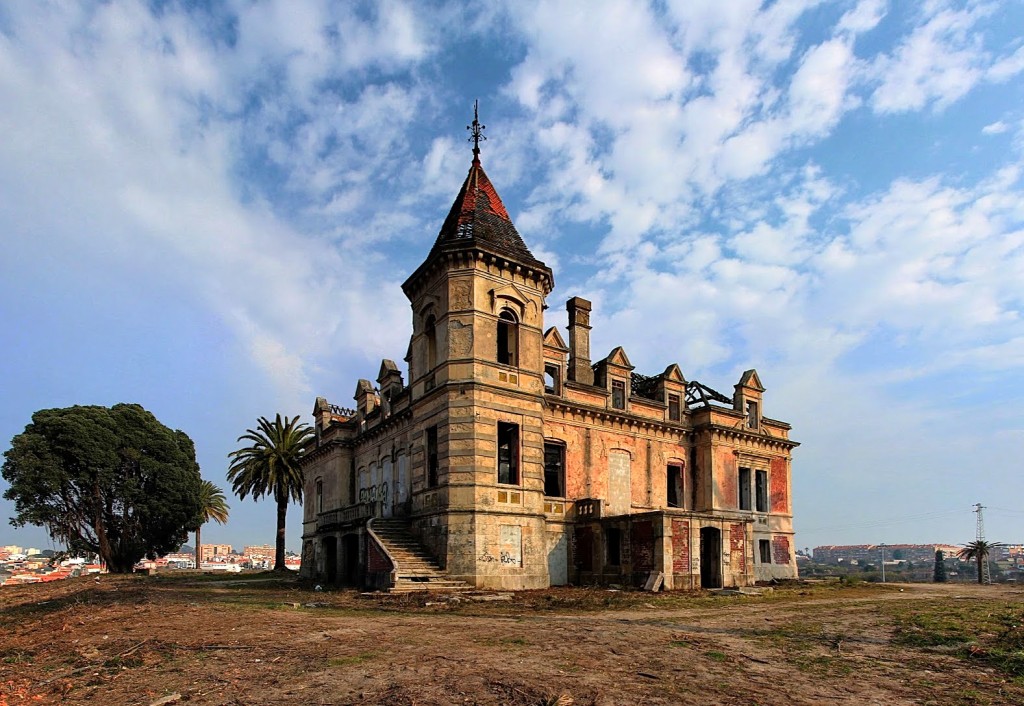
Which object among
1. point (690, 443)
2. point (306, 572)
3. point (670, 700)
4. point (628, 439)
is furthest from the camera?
point (306, 572)

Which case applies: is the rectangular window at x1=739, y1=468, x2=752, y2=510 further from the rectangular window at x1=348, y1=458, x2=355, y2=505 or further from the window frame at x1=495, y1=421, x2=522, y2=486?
the rectangular window at x1=348, y1=458, x2=355, y2=505

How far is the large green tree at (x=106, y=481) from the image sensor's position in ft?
134

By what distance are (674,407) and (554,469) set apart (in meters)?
7.98

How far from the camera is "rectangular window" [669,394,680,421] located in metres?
33.2

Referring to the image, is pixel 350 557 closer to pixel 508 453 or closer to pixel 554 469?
pixel 508 453

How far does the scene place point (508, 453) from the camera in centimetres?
2689

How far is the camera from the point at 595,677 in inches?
341

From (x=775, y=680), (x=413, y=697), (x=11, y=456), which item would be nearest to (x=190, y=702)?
(x=413, y=697)

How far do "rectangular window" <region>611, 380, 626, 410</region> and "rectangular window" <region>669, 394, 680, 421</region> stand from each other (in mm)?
3129

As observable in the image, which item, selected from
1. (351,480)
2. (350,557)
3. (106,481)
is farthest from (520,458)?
(106,481)

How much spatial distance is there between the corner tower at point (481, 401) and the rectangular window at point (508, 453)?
40mm

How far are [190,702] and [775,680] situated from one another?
6.93m

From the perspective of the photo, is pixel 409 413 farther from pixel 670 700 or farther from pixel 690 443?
pixel 670 700

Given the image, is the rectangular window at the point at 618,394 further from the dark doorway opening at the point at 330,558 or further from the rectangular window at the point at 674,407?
the dark doorway opening at the point at 330,558
